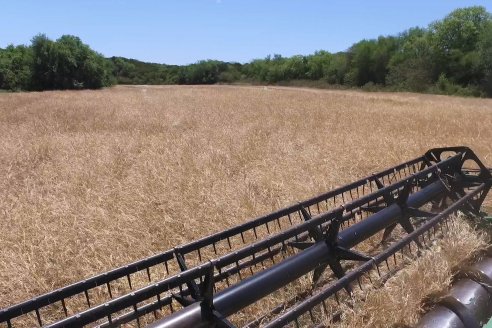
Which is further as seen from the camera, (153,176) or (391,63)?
(391,63)

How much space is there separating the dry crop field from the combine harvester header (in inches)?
18.9

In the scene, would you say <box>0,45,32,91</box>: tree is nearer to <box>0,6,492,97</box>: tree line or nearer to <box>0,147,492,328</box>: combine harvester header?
<box>0,6,492,97</box>: tree line

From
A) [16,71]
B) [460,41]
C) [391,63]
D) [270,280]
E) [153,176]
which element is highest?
[460,41]

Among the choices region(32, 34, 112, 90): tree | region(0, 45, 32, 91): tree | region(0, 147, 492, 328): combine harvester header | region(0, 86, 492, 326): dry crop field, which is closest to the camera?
region(0, 147, 492, 328): combine harvester header

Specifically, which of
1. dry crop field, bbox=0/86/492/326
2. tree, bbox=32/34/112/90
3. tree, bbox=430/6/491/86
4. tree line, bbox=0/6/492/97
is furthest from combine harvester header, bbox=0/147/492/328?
tree, bbox=32/34/112/90

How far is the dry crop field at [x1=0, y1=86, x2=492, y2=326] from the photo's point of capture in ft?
13.1

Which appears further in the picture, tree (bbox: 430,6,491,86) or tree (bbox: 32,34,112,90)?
tree (bbox: 32,34,112,90)

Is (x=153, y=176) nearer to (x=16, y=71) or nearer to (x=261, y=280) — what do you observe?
(x=261, y=280)

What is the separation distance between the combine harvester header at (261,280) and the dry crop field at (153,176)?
48cm

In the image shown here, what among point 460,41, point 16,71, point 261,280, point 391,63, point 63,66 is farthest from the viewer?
point 16,71

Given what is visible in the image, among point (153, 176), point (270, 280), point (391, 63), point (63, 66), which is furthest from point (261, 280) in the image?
point (391, 63)

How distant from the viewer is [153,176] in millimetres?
6316

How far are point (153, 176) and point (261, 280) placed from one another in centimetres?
404

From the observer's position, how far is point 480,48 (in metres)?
44.4
